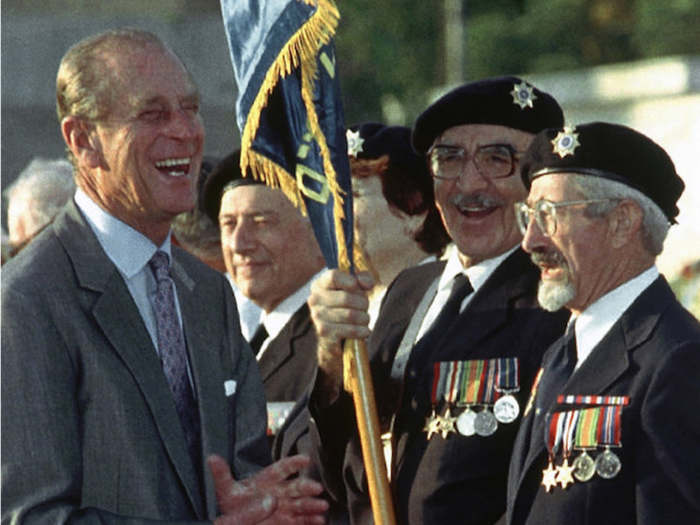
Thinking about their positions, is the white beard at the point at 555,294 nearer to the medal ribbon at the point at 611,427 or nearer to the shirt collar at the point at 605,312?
the shirt collar at the point at 605,312

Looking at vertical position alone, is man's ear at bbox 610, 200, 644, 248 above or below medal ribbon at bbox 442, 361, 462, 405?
above

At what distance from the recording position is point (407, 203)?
6.10m

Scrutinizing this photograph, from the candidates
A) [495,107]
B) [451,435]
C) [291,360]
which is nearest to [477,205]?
[495,107]

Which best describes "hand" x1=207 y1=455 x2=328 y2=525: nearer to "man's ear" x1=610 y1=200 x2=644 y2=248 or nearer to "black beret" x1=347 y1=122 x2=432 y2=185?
"man's ear" x1=610 y1=200 x2=644 y2=248

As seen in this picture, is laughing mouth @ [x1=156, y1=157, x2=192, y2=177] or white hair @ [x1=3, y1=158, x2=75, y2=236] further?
white hair @ [x1=3, y1=158, x2=75, y2=236]

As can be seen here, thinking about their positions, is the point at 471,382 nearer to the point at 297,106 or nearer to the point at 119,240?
the point at 297,106

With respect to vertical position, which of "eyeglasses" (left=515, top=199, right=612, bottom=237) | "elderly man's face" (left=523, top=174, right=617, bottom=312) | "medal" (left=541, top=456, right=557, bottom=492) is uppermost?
"eyeglasses" (left=515, top=199, right=612, bottom=237)

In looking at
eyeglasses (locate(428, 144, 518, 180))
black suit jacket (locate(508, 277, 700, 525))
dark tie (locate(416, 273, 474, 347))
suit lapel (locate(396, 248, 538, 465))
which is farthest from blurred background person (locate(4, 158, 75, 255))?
black suit jacket (locate(508, 277, 700, 525))

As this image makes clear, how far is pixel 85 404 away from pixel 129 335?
0.77ft

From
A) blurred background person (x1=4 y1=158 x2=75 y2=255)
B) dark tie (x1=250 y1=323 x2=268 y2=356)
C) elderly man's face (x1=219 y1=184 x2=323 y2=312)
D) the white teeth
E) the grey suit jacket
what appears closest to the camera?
the grey suit jacket

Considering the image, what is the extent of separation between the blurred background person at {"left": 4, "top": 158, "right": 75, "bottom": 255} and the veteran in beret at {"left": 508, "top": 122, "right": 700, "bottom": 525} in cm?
369

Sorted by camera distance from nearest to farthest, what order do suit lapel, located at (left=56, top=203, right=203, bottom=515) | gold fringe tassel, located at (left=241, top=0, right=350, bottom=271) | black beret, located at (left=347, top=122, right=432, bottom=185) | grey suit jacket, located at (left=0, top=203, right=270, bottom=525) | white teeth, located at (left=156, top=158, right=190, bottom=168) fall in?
grey suit jacket, located at (left=0, top=203, right=270, bottom=525)
suit lapel, located at (left=56, top=203, right=203, bottom=515)
white teeth, located at (left=156, top=158, right=190, bottom=168)
gold fringe tassel, located at (left=241, top=0, right=350, bottom=271)
black beret, located at (left=347, top=122, right=432, bottom=185)

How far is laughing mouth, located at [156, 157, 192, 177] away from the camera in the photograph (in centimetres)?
421

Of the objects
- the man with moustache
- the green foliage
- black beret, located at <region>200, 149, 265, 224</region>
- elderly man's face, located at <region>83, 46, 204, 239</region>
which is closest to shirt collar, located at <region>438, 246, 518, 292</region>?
the man with moustache
